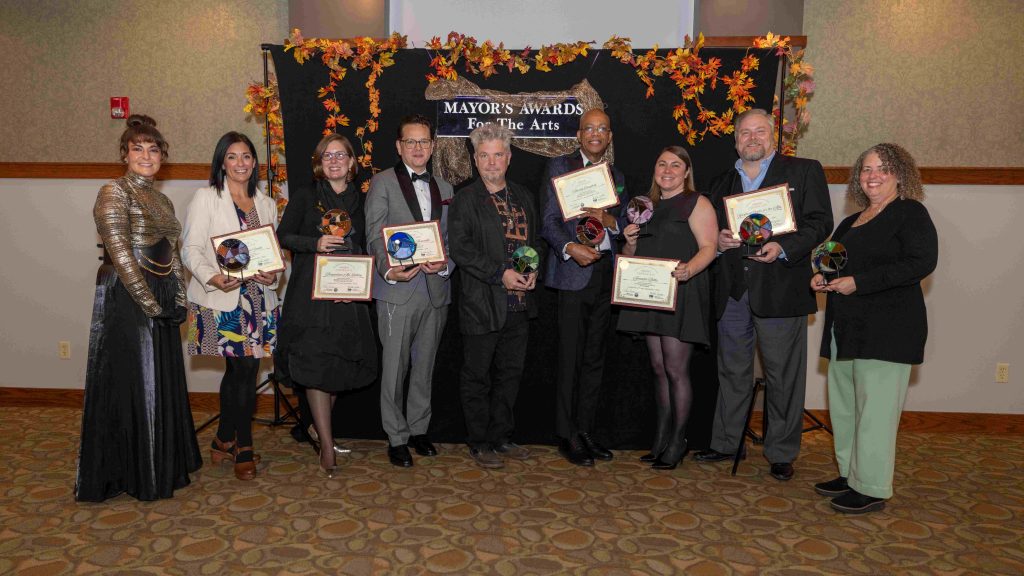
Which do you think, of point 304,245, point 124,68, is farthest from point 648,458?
point 124,68

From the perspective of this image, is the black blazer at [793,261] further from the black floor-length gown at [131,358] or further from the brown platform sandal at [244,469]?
the black floor-length gown at [131,358]

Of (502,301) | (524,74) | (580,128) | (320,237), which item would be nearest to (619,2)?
(524,74)

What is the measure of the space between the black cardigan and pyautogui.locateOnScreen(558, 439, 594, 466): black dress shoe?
138 centimetres

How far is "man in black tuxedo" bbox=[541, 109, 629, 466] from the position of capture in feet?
11.7

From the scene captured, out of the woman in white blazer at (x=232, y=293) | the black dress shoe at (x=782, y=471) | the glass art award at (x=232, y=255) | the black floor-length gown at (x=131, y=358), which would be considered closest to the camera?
the black floor-length gown at (x=131, y=358)

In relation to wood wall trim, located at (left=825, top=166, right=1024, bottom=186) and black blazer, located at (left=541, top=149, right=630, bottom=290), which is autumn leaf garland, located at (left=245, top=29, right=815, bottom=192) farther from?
wood wall trim, located at (left=825, top=166, right=1024, bottom=186)

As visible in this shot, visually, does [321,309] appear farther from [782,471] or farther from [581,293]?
[782,471]

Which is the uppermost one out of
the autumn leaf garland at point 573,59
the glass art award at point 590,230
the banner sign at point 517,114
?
the autumn leaf garland at point 573,59

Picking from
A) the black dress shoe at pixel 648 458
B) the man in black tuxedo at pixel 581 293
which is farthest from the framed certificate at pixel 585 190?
the black dress shoe at pixel 648 458

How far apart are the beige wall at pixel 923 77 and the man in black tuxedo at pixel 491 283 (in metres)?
2.20

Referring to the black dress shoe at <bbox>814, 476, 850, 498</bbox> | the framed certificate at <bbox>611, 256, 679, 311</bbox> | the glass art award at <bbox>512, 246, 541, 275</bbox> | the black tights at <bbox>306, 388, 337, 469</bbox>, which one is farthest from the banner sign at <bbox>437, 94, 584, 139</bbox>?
the black dress shoe at <bbox>814, 476, 850, 498</bbox>

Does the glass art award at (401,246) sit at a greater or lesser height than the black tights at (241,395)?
greater

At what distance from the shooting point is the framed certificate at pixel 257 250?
3320 mm

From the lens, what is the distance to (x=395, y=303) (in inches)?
142
